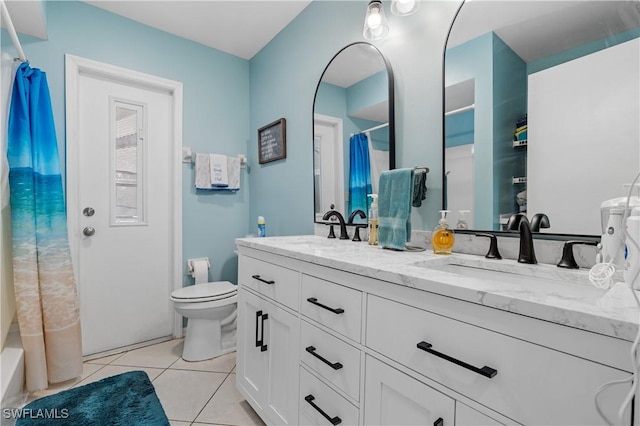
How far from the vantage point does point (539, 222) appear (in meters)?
1.01

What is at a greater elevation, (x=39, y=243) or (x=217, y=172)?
(x=217, y=172)

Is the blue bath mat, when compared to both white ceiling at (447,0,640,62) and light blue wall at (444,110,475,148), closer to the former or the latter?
light blue wall at (444,110,475,148)

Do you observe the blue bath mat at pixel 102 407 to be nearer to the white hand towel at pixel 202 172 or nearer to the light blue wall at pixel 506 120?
the white hand towel at pixel 202 172

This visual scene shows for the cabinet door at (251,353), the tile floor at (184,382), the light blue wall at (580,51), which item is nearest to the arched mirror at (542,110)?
the light blue wall at (580,51)

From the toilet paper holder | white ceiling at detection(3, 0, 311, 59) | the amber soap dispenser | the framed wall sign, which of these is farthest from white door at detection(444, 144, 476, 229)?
the toilet paper holder

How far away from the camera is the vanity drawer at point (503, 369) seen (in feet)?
1.60

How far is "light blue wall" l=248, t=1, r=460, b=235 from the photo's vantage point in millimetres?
1350

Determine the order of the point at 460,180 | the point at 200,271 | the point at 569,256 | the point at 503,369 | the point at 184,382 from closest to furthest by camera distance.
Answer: the point at 503,369 < the point at 569,256 < the point at 460,180 < the point at 184,382 < the point at 200,271

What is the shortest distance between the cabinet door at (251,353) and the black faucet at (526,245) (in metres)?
1.03

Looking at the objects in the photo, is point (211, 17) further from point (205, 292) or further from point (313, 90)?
point (205, 292)

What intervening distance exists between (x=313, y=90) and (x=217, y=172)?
3.59ft

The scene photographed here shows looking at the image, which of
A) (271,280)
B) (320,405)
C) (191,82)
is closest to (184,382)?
(271,280)

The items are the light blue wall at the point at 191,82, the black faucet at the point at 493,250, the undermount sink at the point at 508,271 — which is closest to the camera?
the undermount sink at the point at 508,271

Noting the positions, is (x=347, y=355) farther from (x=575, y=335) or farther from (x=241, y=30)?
(x=241, y=30)
